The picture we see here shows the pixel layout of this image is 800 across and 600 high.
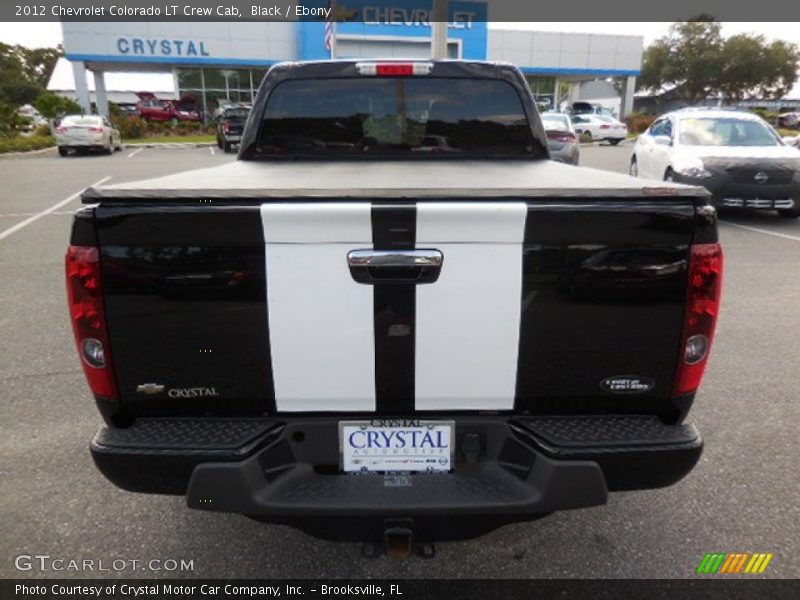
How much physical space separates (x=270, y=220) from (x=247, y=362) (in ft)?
1.57

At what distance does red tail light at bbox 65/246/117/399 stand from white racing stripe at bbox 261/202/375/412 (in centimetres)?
54

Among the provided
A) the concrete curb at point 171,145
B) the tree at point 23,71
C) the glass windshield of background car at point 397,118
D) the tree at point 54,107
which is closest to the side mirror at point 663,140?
the glass windshield of background car at point 397,118

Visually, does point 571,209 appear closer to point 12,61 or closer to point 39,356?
point 39,356

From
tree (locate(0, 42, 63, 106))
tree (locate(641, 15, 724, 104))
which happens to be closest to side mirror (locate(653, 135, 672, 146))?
tree (locate(641, 15, 724, 104))

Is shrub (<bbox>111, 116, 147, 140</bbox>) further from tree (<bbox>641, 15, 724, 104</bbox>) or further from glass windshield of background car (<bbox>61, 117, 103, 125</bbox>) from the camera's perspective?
tree (<bbox>641, 15, 724, 104</bbox>)

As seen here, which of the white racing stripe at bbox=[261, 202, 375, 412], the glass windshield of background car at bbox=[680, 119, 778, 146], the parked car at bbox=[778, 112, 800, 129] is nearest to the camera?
the white racing stripe at bbox=[261, 202, 375, 412]

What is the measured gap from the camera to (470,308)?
6.22 feet

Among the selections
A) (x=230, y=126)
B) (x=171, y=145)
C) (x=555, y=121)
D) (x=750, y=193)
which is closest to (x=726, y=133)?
(x=750, y=193)

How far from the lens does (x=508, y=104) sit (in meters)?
3.84

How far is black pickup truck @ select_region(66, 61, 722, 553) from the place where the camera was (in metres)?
1.85

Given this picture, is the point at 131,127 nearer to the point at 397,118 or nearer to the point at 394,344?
the point at 397,118

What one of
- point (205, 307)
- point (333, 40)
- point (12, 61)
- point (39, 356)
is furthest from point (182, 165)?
point (12, 61)

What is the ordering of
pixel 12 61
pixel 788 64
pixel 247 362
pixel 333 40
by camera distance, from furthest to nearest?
1. pixel 12 61
2. pixel 788 64
3. pixel 333 40
4. pixel 247 362

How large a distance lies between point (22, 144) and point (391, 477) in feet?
96.4
